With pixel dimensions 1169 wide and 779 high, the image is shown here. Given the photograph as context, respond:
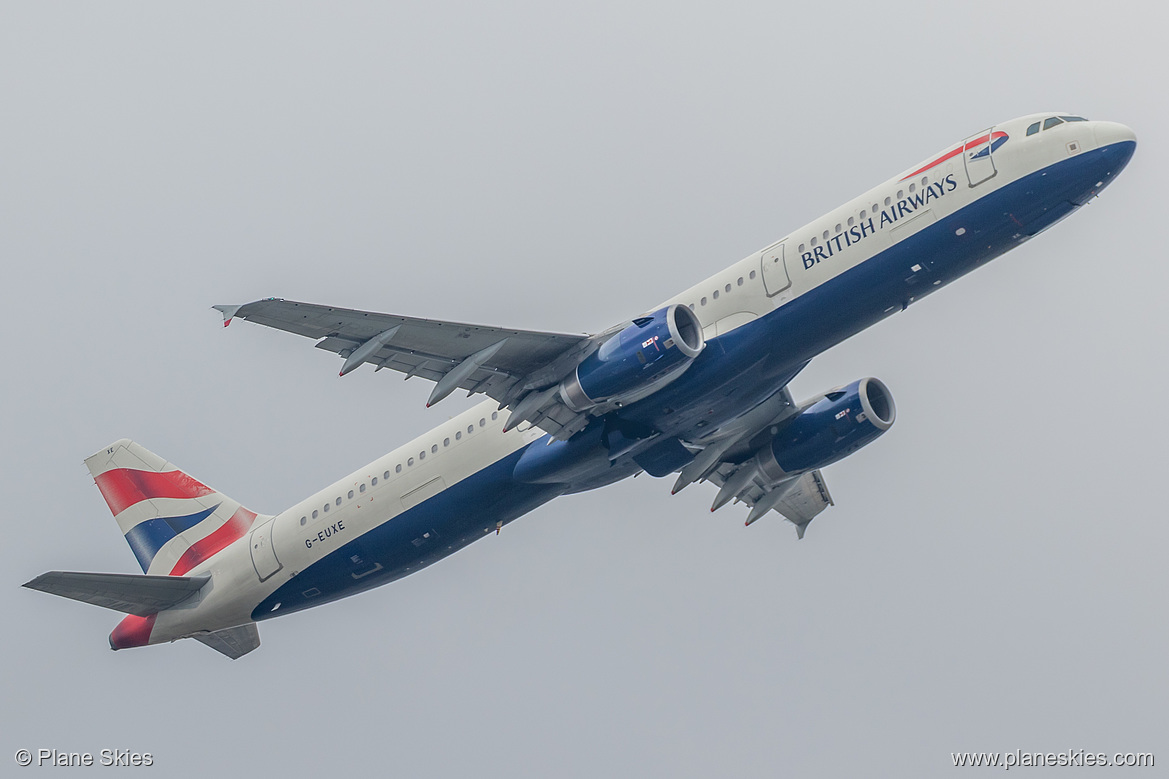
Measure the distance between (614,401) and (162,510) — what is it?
18605 millimetres

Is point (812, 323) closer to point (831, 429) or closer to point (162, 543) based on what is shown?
point (831, 429)

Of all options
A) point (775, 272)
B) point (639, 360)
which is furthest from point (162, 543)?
point (775, 272)

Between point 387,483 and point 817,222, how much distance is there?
15.0 meters

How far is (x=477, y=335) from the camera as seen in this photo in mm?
33719

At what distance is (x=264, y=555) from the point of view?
40.4 metres

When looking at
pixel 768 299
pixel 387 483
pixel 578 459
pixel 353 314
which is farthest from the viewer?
pixel 387 483

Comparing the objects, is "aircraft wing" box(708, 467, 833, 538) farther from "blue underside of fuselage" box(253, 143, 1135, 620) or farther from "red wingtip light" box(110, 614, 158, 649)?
"red wingtip light" box(110, 614, 158, 649)

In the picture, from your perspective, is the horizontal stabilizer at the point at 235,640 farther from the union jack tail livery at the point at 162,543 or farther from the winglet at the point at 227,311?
the winglet at the point at 227,311

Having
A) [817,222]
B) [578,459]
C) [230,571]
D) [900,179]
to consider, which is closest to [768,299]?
[817,222]

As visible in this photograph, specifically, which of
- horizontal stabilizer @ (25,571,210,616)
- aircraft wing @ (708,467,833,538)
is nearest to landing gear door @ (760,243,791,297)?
aircraft wing @ (708,467,833,538)

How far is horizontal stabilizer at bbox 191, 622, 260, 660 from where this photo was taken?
4244 centimetres

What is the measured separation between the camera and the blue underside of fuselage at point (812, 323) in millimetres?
32344

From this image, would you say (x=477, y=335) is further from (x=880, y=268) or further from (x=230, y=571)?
(x=230, y=571)

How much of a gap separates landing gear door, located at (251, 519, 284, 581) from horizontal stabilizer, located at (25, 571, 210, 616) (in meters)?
1.87
